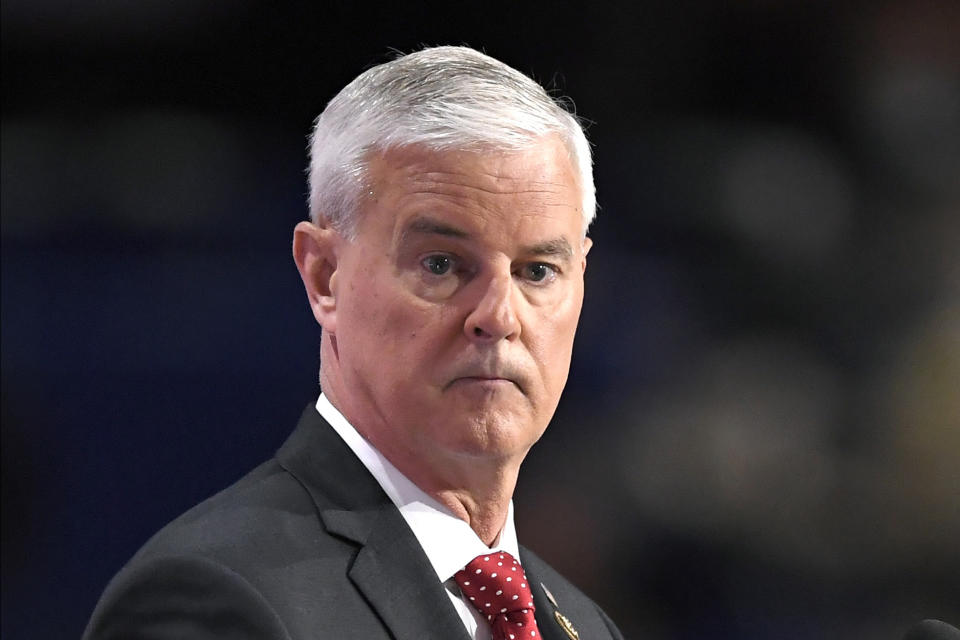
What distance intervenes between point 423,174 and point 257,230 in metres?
1.43

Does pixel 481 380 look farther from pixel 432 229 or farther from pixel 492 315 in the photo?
pixel 432 229

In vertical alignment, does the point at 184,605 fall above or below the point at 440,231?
below

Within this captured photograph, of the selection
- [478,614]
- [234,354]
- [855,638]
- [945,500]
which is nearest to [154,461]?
[234,354]

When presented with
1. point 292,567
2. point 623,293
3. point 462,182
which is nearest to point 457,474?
point 292,567

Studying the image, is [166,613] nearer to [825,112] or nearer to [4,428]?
[4,428]

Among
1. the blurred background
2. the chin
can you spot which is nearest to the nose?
the chin

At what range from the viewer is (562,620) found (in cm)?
198

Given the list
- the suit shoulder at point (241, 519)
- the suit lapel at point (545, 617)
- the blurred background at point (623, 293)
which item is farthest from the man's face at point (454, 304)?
the blurred background at point (623, 293)

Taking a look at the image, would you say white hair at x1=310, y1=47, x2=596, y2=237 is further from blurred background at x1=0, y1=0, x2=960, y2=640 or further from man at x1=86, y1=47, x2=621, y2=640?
blurred background at x1=0, y1=0, x2=960, y2=640

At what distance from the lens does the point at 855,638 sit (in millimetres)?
3291

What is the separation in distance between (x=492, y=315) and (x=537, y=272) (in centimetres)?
13

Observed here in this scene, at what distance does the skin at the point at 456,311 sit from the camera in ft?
5.60

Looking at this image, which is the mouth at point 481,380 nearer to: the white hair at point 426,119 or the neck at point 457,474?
the neck at point 457,474

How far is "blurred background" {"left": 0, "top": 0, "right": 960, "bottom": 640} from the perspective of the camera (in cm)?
291
